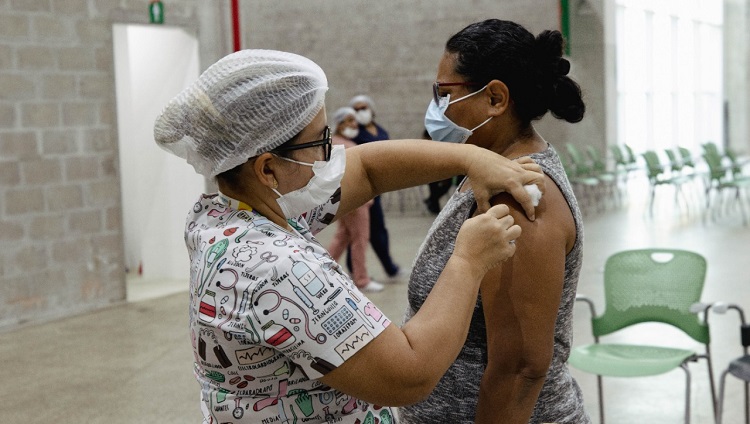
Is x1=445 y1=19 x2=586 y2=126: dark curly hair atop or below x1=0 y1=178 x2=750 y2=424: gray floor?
atop

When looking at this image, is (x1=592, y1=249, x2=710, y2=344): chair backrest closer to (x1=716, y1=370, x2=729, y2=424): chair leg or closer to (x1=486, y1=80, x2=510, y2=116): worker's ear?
(x1=716, y1=370, x2=729, y2=424): chair leg

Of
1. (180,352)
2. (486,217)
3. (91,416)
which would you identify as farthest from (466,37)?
(180,352)

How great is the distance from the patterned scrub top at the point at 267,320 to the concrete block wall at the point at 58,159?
16.5 ft

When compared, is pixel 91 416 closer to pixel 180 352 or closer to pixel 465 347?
pixel 180 352

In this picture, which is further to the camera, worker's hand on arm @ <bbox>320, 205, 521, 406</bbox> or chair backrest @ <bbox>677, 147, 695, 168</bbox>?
chair backrest @ <bbox>677, 147, 695, 168</bbox>

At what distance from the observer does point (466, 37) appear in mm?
1493

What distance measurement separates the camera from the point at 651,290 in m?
3.40

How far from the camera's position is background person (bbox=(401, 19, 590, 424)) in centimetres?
140

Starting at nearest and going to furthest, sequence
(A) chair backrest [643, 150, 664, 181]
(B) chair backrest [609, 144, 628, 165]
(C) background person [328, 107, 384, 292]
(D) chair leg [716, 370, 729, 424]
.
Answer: (D) chair leg [716, 370, 729, 424]
(C) background person [328, 107, 384, 292]
(A) chair backrest [643, 150, 664, 181]
(B) chair backrest [609, 144, 628, 165]

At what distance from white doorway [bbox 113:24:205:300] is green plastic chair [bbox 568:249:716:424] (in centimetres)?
438

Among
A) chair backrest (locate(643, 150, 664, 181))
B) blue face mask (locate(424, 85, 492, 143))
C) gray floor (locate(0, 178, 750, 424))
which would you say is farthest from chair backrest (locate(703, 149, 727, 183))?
blue face mask (locate(424, 85, 492, 143))

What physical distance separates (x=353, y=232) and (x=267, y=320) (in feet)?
17.7

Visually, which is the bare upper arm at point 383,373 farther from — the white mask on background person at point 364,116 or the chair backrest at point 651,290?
the white mask on background person at point 364,116

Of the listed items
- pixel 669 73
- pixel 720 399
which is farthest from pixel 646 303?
pixel 669 73
